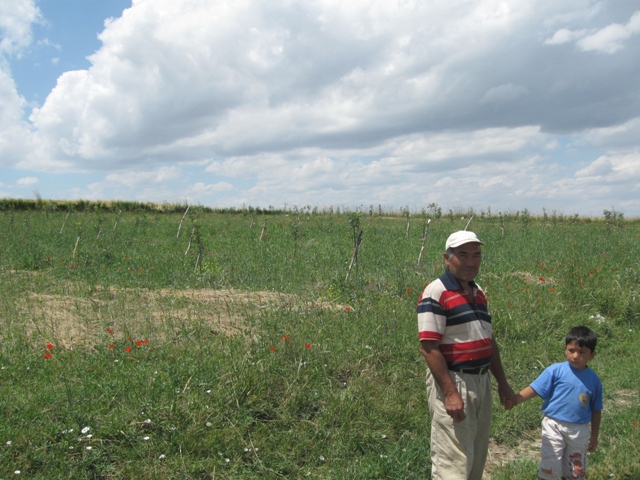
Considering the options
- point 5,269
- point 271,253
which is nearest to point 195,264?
point 271,253

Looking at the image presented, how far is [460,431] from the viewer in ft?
9.18

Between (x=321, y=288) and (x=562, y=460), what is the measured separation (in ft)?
19.8

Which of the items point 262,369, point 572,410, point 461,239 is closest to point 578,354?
point 572,410

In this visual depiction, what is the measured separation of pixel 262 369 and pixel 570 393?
2.71 m

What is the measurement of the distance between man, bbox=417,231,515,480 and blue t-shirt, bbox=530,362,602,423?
0.57 meters

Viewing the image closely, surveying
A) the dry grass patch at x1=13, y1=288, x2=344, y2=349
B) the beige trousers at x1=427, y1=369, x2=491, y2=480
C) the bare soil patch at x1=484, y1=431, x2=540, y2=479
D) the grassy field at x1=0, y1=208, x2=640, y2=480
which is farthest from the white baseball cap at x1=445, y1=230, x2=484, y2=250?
the dry grass patch at x1=13, y1=288, x2=344, y2=349

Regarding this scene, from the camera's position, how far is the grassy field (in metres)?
3.71

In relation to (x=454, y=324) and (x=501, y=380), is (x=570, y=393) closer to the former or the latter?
(x=501, y=380)

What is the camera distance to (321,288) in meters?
9.01

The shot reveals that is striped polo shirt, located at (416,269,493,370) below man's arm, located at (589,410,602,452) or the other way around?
the other way around

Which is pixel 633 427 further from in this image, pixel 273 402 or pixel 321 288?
pixel 321 288

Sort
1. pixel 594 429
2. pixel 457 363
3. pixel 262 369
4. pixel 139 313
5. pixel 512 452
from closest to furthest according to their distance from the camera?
pixel 457 363 < pixel 594 429 < pixel 512 452 < pixel 262 369 < pixel 139 313

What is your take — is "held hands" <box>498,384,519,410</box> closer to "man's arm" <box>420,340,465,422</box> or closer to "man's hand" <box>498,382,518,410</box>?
"man's hand" <box>498,382,518,410</box>

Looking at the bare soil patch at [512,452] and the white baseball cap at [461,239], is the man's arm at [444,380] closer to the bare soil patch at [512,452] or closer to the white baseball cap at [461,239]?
the white baseball cap at [461,239]
